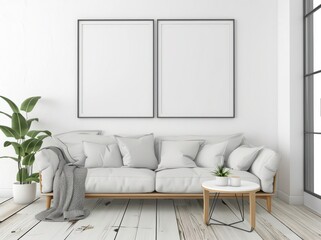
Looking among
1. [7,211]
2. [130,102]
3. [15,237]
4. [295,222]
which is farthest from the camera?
[130,102]

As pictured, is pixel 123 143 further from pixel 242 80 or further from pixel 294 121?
pixel 294 121

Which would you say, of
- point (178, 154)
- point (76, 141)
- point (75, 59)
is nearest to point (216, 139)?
point (178, 154)

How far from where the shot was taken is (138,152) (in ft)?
12.1

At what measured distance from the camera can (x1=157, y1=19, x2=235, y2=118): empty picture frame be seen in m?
4.18

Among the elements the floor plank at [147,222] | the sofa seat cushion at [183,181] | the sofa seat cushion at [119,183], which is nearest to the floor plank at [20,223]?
the sofa seat cushion at [119,183]

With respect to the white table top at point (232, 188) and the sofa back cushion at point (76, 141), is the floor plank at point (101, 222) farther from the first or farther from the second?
the white table top at point (232, 188)

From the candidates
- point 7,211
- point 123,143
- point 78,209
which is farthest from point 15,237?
point 123,143

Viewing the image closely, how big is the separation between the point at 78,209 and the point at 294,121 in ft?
8.79

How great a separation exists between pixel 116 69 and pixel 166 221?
2134mm

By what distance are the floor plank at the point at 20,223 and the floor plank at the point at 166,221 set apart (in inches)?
46.7

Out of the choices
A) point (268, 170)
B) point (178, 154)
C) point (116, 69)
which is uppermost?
point (116, 69)

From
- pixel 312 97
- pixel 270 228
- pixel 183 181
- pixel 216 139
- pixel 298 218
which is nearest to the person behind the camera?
pixel 270 228

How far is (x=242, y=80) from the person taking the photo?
4.21 m

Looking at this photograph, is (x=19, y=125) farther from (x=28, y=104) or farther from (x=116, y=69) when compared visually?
(x=116, y=69)
